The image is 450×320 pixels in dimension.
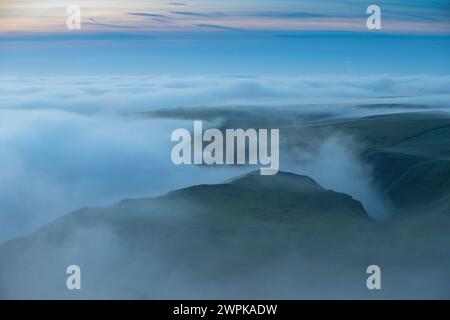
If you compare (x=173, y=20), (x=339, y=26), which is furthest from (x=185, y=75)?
(x=339, y=26)

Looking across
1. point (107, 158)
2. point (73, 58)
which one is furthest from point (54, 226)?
point (73, 58)

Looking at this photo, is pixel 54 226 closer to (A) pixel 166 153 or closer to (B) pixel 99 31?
(A) pixel 166 153

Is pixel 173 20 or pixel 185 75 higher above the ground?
pixel 173 20

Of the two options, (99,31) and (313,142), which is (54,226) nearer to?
(99,31)

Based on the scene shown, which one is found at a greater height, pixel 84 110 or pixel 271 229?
pixel 84 110

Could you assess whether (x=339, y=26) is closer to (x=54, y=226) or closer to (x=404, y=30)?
(x=404, y=30)
